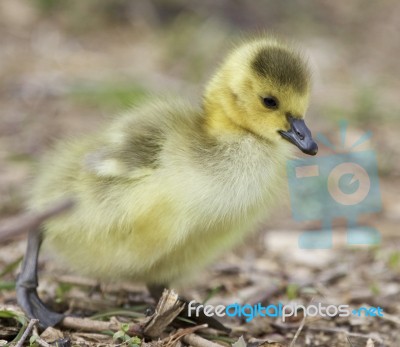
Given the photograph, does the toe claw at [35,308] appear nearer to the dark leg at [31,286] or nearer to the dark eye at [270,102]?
the dark leg at [31,286]

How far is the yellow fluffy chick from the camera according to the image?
1.96m

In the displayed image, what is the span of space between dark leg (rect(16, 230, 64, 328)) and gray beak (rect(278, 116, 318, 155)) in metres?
0.79

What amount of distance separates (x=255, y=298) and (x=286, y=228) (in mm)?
994

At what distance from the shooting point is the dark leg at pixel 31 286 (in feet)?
6.75

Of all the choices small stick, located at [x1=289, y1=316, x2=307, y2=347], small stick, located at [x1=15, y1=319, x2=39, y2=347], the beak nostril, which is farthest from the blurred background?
small stick, located at [x1=15, y1=319, x2=39, y2=347]

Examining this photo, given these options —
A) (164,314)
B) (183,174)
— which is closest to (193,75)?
(183,174)

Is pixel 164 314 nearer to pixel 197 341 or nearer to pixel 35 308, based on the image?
pixel 197 341

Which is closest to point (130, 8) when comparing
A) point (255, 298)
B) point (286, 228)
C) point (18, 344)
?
point (286, 228)

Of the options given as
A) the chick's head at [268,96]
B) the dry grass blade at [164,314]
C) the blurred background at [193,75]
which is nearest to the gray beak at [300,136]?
A: the chick's head at [268,96]

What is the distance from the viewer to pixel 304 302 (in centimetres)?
249

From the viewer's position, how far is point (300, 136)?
6.69 feet

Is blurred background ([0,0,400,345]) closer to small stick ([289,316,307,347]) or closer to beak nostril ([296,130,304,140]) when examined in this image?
small stick ([289,316,307,347])

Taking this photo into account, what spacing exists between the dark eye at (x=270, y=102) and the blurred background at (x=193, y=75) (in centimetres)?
37

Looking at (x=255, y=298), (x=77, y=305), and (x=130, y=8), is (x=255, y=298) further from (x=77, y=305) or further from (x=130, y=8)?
(x=130, y=8)
